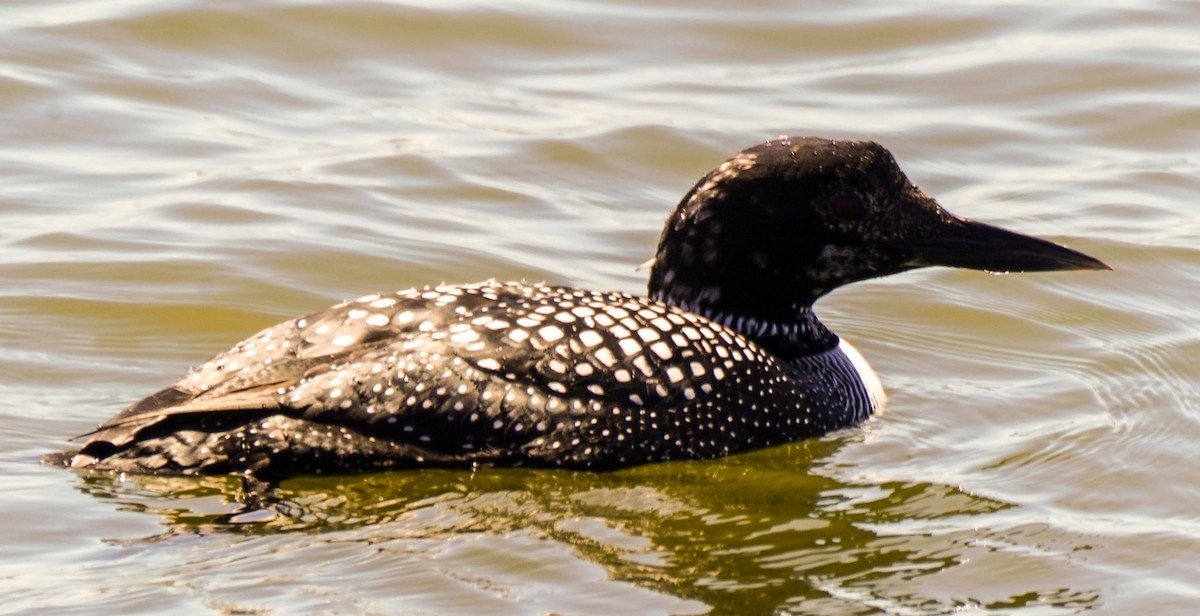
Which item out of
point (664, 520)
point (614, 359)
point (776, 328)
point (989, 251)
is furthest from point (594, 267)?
point (664, 520)

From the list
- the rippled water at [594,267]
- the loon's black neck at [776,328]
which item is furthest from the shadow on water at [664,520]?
the loon's black neck at [776,328]

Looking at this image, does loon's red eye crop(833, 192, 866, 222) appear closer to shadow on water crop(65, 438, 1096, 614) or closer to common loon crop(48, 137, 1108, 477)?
common loon crop(48, 137, 1108, 477)

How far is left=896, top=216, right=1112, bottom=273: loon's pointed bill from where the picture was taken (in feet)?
21.0

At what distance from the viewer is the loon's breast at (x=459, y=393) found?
534 centimetres

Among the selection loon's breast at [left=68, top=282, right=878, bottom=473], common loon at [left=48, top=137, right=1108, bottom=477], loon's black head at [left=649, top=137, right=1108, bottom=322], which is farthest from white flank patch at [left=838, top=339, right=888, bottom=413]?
loon's breast at [left=68, top=282, right=878, bottom=473]

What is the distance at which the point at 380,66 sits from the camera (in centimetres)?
Result: 1005

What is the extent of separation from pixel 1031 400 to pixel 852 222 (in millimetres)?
930

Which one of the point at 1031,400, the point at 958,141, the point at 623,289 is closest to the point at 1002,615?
the point at 1031,400

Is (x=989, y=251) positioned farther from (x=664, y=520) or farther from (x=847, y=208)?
(x=664, y=520)

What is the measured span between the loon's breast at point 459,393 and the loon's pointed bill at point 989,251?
2.72 ft

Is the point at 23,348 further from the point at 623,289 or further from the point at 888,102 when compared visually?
the point at 888,102

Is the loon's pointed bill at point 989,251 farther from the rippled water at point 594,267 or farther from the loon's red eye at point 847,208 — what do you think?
the rippled water at point 594,267

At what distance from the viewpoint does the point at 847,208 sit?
6.31m

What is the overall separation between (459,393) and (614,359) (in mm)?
483
